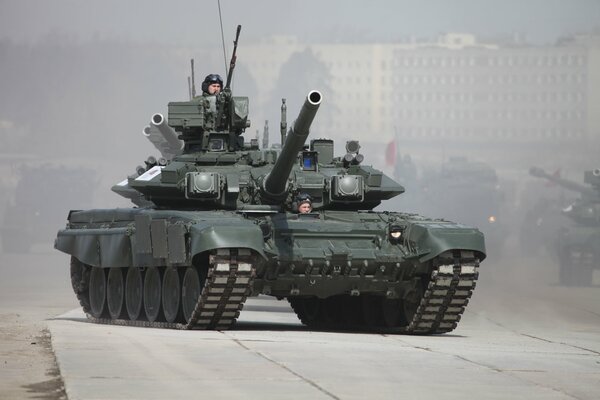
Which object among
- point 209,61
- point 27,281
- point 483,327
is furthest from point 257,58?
point 483,327

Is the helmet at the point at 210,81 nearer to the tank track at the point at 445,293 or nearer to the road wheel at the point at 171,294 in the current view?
the road wheel at the point at 171,294

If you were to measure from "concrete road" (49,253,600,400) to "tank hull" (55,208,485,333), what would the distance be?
602mm

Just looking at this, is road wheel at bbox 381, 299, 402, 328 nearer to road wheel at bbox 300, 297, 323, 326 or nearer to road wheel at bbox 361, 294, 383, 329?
road wheel at bbox 361, 294, 383, 329

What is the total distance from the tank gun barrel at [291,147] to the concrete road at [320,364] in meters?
2.18

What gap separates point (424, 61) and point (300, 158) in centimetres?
4060

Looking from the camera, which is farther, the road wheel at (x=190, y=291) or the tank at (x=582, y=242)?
the tank at (x=582, y=242)

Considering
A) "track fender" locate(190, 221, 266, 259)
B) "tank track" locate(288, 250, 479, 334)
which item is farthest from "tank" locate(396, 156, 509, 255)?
"track fender" locate(190, 221, 266, 259)

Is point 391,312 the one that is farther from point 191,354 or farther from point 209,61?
point 209,61

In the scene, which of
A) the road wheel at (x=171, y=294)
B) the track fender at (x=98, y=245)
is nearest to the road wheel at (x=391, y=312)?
the road wheel at (x=171, y=294)

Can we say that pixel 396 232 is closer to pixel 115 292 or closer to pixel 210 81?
pixel 210 81

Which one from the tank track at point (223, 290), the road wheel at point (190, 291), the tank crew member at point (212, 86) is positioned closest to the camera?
the tank track at point (223, 290)

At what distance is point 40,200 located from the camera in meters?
101

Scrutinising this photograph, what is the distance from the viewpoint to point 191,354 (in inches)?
797

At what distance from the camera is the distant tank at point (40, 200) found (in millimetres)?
89562
